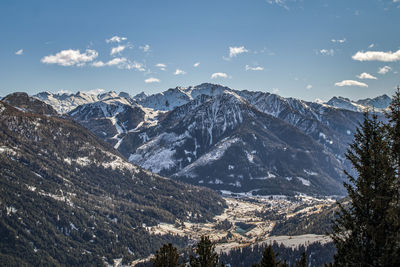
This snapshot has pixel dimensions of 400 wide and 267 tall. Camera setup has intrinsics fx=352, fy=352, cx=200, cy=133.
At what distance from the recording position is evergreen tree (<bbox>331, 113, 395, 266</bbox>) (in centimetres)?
2839

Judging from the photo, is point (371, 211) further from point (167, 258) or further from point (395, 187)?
point (167, 258)

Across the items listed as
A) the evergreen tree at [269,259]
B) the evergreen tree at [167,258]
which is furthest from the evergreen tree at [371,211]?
the evergreen tree at [167,258]

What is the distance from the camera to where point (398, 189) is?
3073 centimetres

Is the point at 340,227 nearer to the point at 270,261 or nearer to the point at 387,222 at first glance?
the point at 387,222

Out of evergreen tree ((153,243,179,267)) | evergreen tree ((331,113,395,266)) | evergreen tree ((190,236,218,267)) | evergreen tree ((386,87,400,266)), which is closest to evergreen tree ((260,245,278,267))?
evergreen tree ((190,236,218,267))

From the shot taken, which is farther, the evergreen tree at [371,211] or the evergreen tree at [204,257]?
the evergreen tree at [204,257]

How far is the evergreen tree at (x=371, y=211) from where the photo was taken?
93.1 ft

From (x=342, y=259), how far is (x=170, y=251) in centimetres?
2951

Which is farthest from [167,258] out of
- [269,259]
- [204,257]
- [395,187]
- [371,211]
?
[395,187]

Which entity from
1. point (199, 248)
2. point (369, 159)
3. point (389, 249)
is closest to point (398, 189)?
point (369, 159)

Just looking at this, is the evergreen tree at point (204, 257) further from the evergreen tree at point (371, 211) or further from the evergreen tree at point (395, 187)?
the evergreen tree at point (395, 187)

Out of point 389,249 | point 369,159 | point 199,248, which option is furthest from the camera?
point 199,248

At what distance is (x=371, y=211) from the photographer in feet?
98.5

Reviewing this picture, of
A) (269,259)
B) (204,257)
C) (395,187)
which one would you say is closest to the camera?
(395,187)
